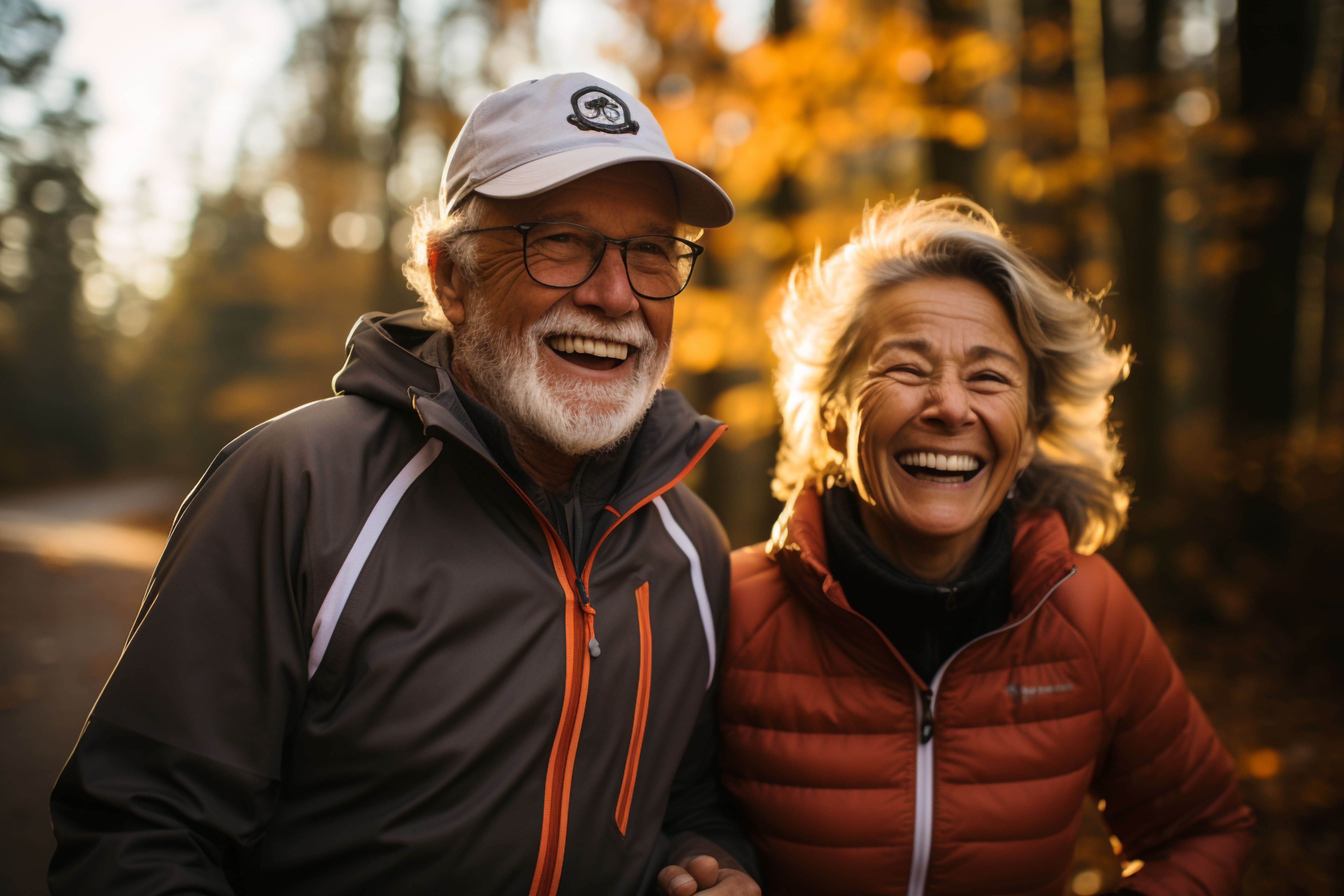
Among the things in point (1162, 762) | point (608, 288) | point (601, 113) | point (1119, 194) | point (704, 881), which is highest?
point (1119, 194)

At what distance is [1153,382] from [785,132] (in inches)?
154

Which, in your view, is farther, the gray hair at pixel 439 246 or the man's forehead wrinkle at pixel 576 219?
the gray hair at pixel 439 246

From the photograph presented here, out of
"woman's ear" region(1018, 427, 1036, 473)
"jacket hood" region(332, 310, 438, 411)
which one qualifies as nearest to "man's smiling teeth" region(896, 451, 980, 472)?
"woman's ear" region(1018, 427, 1036, 473)

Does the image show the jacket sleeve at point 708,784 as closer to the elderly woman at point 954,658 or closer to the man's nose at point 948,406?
the elderly woman at point 954,658

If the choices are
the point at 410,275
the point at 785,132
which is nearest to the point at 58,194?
the point at 785,132

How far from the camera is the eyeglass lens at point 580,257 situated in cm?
223

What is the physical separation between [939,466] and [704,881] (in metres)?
1.31

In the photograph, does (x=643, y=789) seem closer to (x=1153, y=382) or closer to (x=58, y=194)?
(x=1153, y=382)

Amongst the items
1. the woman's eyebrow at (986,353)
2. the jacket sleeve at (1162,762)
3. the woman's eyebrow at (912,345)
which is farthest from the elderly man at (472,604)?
the jacket sleeve at (1162,762)

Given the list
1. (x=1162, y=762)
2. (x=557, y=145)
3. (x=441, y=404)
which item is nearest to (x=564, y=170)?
(x=557, y=145)

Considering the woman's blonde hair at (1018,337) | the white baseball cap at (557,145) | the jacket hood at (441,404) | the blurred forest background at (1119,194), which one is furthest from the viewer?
the blurred forest background at (1119,194)

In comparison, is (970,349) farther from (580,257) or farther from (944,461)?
(580,257)

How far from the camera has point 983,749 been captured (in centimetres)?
223

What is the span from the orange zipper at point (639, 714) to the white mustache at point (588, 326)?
2.40 ft
